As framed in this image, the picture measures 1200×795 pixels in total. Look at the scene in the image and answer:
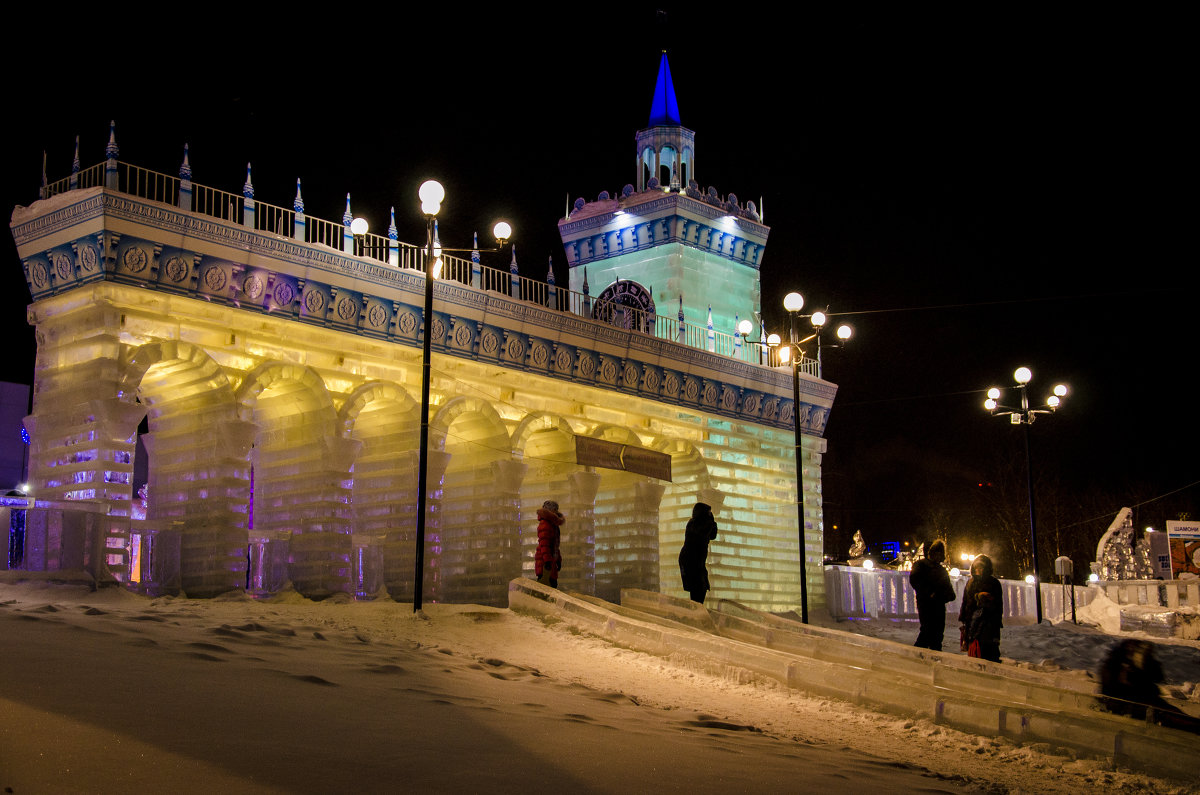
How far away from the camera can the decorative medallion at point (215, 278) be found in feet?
50.4

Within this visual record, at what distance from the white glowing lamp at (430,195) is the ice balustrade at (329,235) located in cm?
119

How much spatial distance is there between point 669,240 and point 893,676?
16663mm

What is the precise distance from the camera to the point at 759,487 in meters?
25.2

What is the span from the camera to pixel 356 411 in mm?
17016

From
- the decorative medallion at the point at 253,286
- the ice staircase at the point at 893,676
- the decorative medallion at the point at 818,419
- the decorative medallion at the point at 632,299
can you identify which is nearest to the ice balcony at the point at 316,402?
the decorative medallion at the point at 253,286

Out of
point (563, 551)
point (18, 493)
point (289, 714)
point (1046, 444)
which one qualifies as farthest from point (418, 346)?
point (1046, 444)

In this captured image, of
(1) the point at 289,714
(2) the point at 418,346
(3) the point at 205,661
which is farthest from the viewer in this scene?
(2) the point at 418,346

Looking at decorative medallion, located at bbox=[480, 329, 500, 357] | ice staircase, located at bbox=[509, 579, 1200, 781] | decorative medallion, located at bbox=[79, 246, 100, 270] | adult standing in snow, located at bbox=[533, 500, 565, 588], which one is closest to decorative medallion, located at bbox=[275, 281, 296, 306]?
decorative medallion, located at bbox=[79, 246, 100, 270]

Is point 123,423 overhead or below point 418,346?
below

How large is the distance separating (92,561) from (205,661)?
5.44 metres

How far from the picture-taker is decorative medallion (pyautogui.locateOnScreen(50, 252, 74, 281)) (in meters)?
14.6

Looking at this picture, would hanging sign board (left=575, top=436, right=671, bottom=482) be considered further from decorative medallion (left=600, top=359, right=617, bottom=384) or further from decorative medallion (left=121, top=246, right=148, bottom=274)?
decorative medallion (left=121, top=246, right=148, bottom=274)

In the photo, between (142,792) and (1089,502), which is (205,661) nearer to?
(142,792)

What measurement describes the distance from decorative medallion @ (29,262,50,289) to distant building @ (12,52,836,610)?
3 cm
